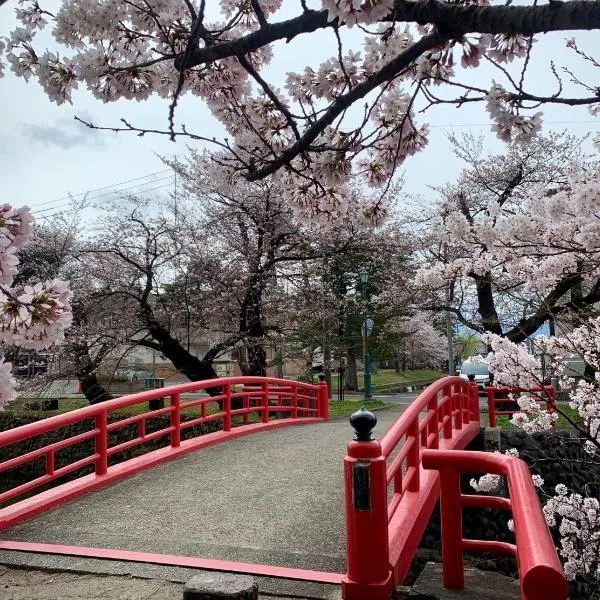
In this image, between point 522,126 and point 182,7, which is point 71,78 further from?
point 522,126

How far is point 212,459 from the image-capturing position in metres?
7.78

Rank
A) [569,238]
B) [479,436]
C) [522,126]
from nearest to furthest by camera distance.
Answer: [522,126] < [569,238] < [479,436]

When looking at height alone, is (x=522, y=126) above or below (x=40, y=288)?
above

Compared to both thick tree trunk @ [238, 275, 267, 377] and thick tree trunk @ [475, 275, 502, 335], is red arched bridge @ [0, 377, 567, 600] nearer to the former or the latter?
thick tree trunk @ [238, 275, 267, 377]

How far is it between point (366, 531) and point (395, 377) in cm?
3816

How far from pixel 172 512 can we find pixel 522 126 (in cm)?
440

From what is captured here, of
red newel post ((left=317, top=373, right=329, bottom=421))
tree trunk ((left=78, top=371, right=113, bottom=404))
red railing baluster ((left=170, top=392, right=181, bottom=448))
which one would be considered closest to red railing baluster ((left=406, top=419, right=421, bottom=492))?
red railing baluster ((left=170, top=392, right=181, bottom=448))

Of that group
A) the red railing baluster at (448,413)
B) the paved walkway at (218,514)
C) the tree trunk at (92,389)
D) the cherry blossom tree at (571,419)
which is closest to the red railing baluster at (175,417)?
the paved walkway at (218,514)

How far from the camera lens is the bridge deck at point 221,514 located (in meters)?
4.62

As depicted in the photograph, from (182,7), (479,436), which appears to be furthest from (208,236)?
(182,7)

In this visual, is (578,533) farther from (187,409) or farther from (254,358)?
(187,409)

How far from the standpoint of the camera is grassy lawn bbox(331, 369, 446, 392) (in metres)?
35.4

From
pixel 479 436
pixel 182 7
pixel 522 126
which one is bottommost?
pixel 479 436

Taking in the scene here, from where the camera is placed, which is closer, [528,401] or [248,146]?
[248,146]
